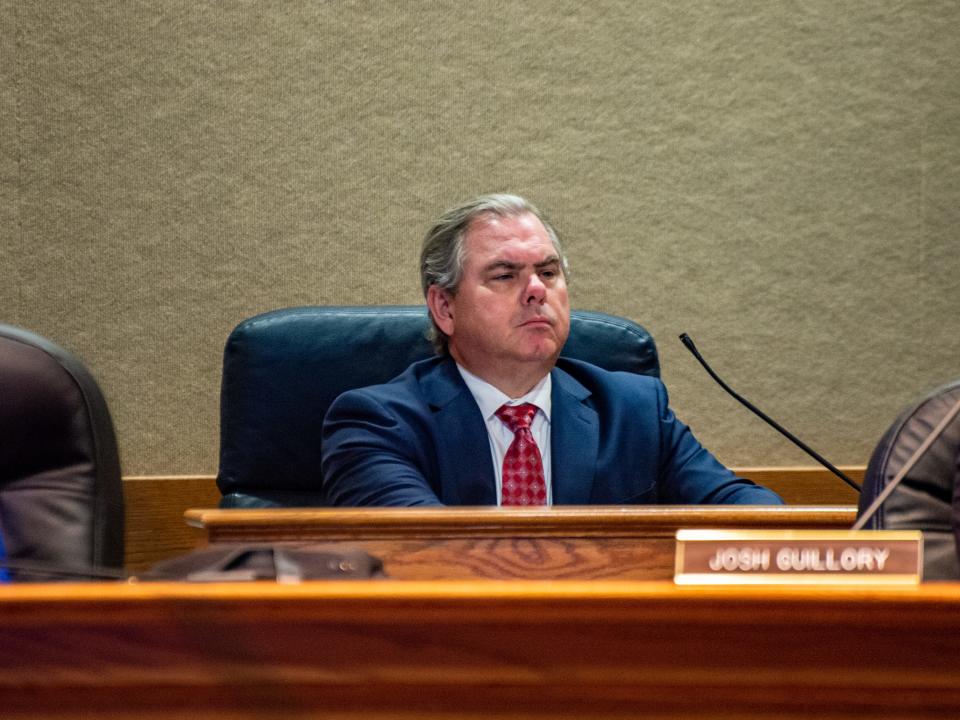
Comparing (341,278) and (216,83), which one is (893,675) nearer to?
(341,278)

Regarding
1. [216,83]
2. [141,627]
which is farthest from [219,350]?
[141,627]

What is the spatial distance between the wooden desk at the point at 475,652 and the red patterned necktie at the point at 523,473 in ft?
4.61

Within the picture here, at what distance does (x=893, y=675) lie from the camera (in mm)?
549

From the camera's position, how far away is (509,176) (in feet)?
8.45

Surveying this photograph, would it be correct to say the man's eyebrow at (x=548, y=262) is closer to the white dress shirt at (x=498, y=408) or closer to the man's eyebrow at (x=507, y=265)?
the man's eyebrow at (x=507, y=265)

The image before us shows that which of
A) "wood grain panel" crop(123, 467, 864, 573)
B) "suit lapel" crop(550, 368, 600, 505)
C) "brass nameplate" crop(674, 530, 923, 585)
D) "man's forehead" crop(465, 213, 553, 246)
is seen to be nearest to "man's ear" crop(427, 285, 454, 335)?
"man's forehead" crop(465, 213, 553, 246)

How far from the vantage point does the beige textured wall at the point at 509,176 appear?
253cm

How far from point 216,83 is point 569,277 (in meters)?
0.92

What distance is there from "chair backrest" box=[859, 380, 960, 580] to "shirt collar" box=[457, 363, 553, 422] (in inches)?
37.5

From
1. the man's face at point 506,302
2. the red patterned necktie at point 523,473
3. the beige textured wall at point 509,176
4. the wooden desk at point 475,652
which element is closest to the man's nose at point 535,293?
the man's face at point 506,302

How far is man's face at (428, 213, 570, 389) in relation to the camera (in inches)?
79.4

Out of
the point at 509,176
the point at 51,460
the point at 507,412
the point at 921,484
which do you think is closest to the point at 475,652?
the point at 921,484

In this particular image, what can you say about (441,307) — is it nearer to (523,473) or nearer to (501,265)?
(501,265)

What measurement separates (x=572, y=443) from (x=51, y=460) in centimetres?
97
